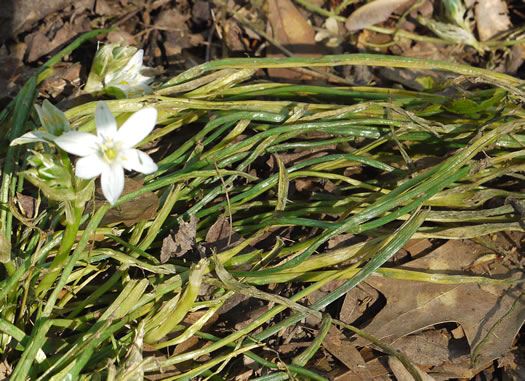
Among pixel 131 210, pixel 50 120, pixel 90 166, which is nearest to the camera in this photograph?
pixel 90 166

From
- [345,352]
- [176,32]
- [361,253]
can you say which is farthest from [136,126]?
[176,32]

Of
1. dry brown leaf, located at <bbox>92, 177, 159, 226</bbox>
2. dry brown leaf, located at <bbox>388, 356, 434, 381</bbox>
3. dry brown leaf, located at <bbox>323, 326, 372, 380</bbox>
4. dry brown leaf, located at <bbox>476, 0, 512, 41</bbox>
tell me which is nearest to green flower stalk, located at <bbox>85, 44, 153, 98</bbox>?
dry brown leaf, located at <bbox>92, 177, 159, 226</bbox>

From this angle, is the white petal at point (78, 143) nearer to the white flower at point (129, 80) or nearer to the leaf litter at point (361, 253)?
the leaf litter at point (361, 253)

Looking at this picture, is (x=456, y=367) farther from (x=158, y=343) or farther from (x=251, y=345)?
(x=158, y=343)

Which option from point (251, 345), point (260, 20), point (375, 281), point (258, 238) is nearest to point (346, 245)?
point (375, 281)

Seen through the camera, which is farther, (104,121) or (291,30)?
(291,30)

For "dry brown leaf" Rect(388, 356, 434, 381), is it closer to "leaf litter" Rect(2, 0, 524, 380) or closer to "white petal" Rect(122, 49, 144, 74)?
"leaf litter" Rect(2, 0, 524, 380)

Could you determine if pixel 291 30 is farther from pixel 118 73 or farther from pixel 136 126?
pixel 136 126

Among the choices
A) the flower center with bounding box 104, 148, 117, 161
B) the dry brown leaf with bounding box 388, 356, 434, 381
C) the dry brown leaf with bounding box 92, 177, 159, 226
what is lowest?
the dry brown leaf with bounding box 388, 356, 434, 381
